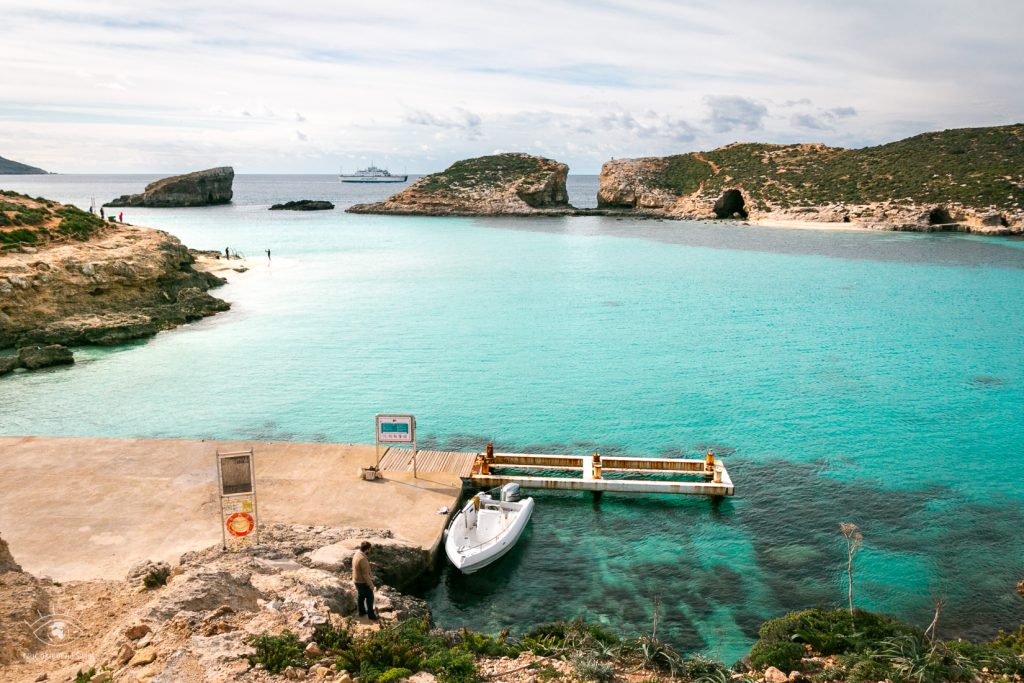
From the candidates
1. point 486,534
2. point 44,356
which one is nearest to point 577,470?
point 486,534

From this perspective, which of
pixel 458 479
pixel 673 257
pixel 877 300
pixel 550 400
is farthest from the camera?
pixel 673 257

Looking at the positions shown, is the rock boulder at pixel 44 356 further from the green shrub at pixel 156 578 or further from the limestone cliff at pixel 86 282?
the green shrub at pixel 156 578

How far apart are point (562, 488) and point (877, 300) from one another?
111 feet

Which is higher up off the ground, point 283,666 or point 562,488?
point 283,666

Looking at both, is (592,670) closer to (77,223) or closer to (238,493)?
(238,493)

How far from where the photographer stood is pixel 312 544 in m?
13.5

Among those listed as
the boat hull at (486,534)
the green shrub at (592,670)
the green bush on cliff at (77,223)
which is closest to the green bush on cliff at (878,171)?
the green bush on cliff at (77,223)

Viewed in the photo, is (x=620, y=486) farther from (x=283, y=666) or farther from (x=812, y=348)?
(x=812, y=348)

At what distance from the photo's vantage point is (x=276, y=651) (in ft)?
30.4

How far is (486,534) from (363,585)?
14.4ft

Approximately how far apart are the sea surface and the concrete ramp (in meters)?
2.39

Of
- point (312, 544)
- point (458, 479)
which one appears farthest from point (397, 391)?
point (312, 544)

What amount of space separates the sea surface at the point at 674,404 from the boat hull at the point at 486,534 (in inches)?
14.9

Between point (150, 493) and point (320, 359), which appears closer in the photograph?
point (150, 493)
